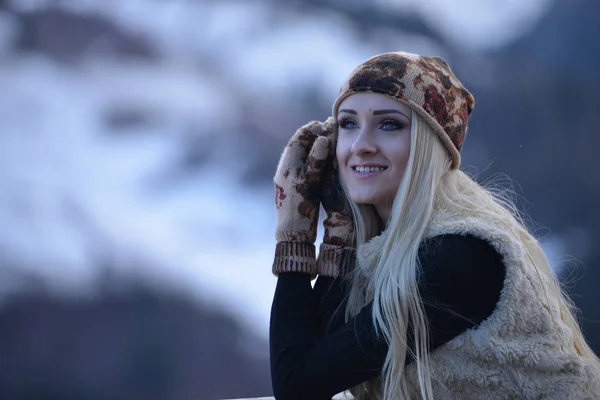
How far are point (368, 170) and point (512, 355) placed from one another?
455 millimetres

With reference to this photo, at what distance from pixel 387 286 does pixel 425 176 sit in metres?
0.25

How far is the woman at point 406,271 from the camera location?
1.28m

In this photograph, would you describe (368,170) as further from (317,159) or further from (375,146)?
(317,159)

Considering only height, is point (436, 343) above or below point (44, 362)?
below

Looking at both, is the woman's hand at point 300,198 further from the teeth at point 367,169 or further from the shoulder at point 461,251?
the shoulder at point 461,251

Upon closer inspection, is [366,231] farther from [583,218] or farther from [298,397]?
[583,218]

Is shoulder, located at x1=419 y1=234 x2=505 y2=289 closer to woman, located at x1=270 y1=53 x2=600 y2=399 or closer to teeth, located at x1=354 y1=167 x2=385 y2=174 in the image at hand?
woman, located at x1=270 y1=53 x2=600 y2=399

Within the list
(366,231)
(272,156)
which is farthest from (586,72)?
(366,231)

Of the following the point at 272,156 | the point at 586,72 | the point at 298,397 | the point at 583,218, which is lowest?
Result: the point at 298,397

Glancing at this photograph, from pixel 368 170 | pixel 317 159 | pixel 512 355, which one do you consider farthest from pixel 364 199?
pixel 512 355

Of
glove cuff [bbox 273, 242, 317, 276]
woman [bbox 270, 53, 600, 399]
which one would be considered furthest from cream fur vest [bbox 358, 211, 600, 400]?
glove cuff [bbox 273, 242, 317, 276]

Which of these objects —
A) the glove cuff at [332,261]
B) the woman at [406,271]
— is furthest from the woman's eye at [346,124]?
the glove cuff at [332,261]

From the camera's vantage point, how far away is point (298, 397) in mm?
1365

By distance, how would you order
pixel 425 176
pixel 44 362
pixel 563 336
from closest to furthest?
pixel 563 336 → pixel 425 176 → pixel 44 362
